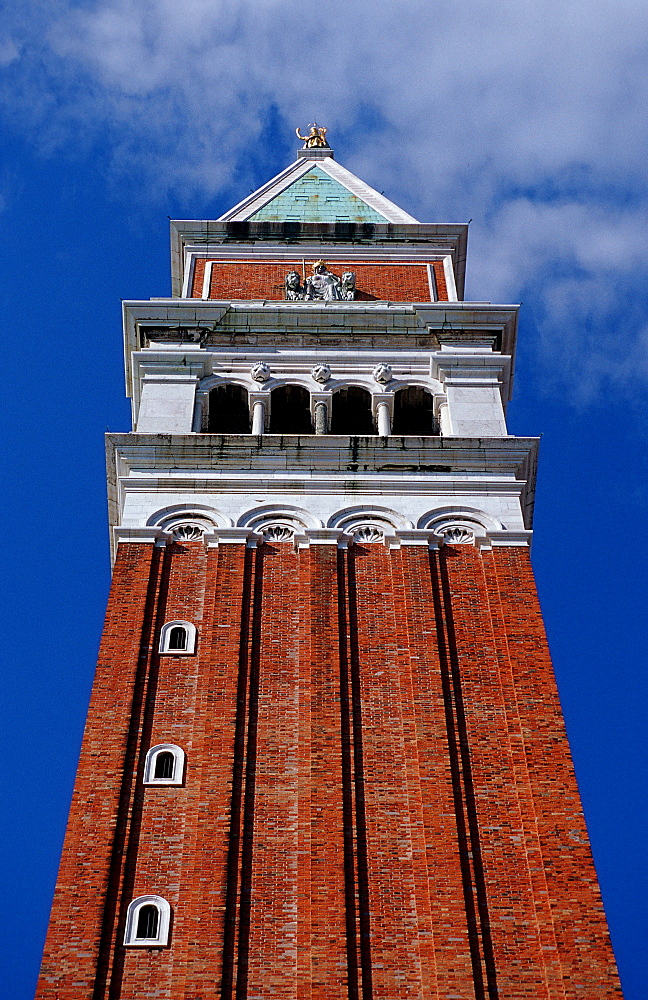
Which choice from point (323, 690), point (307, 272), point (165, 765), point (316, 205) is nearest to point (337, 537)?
point (323, 690)

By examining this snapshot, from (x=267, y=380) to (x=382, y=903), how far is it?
17109mm

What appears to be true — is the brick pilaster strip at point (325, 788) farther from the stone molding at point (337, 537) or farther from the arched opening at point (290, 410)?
the arched opening at point (290, 410)

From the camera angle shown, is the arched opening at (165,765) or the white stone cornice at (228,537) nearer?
the arched opening at (165,765)

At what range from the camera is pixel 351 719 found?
31.5 metres

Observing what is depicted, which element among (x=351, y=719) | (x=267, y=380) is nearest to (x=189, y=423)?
(x=267, y=380)

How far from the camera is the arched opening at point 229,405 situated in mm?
42031

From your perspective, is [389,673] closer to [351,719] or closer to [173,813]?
[351,719]

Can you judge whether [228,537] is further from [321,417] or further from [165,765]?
[165,765]

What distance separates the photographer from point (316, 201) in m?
55.0

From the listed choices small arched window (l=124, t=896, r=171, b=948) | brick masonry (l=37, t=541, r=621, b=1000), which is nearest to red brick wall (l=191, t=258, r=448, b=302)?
brick masonry (l=37, t=541, r=621, b=1000)

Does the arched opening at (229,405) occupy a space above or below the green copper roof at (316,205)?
below

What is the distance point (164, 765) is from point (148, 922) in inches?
139

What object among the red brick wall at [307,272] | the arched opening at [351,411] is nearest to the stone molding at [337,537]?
the arched opening at [351,411]

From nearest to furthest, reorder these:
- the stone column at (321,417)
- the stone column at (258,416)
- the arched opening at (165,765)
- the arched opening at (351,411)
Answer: the arched opening at (165,765)
the stone column at (258,416)
the stone column at (321,417)
the arched opening at (351,411)
